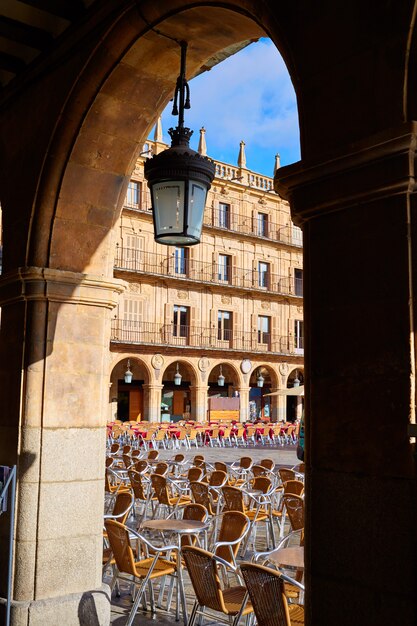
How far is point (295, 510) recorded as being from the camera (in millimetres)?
5809

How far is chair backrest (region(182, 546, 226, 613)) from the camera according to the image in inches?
142

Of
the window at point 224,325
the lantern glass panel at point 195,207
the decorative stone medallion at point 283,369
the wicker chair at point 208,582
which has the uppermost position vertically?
the window at point 224,325

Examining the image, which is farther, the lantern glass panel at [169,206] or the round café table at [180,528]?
the round café table at [180,528]

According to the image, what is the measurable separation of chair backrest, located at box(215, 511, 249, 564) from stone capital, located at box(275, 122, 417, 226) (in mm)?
2989

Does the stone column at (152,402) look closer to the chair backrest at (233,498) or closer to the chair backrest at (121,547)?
the chair backrest at (233,498)

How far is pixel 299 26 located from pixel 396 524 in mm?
1793

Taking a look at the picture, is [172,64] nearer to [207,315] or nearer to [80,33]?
[80,33]

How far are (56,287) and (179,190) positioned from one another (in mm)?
1132

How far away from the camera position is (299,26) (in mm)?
2402

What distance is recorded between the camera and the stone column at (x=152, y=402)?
2794 cm

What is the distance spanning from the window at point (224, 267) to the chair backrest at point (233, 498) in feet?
82.6

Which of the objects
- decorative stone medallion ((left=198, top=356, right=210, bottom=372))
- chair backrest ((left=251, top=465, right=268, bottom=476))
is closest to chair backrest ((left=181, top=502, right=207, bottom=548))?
chair backrest ((left=251, top=465, right=268, bottom=476))

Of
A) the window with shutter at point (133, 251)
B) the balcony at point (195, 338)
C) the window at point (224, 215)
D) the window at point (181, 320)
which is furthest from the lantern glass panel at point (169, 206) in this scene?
the window at point (224, 215)

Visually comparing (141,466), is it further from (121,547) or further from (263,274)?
(263,274)
